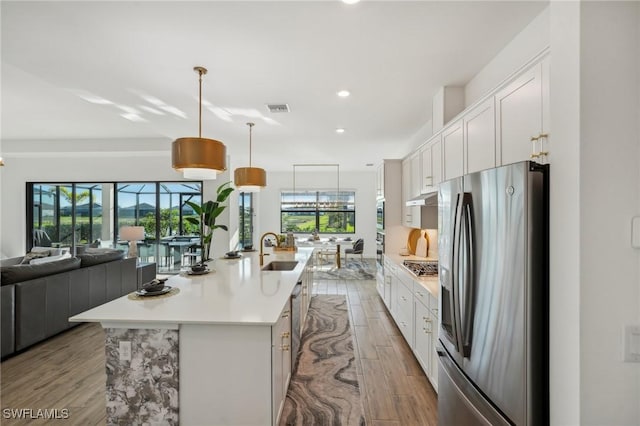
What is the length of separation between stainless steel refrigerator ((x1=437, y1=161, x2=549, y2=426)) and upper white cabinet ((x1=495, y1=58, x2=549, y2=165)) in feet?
1.08

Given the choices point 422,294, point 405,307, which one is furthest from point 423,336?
point 405,307

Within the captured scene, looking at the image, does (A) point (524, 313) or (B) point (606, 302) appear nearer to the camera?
(B) point (606, 302)

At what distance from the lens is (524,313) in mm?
1172

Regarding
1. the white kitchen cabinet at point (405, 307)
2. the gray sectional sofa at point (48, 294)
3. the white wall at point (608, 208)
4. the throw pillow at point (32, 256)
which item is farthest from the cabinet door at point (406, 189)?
the throw pillow at point (32, 256)

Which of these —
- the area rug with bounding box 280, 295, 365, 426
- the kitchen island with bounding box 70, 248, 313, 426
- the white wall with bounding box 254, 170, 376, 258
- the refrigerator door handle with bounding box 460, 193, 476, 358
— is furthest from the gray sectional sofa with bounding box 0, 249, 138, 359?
the white wall with bounding box 254, 170, 376, 258

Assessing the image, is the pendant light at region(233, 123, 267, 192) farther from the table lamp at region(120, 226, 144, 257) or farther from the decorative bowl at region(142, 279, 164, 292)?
the table lamp at region(120, 226, 144, 257)

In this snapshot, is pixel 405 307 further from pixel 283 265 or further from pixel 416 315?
pixel 283 265

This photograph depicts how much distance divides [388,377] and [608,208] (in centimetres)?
224

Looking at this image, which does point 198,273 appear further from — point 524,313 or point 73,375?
point 524,313

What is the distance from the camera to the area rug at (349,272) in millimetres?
6699

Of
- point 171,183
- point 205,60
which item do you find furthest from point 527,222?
point 171,183

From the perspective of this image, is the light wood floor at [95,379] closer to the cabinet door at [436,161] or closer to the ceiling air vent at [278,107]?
the cabinet door at [436,161]

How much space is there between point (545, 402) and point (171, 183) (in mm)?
7046

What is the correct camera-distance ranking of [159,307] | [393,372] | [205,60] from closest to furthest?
[159,307] < [205,60] < [393,372]
